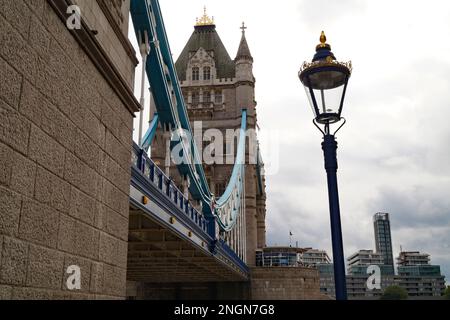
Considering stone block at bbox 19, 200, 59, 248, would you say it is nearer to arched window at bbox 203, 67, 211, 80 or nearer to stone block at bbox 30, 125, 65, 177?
stone block at bbox 30, 125, 65, 177

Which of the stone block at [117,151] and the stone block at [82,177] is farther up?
the stone block at [117,151]

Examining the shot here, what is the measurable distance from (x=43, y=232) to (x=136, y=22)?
26.6 ft

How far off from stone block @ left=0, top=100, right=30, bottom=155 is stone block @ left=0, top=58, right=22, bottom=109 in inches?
2.2

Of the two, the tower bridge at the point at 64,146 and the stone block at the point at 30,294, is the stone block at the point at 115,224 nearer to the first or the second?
the tower bridge at the point at 64,146

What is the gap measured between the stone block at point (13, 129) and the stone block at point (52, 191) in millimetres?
319

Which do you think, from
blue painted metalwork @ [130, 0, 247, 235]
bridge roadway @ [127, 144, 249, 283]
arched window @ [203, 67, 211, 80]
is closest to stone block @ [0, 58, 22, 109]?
bridge roadway @ [127, 144, 249, 283]

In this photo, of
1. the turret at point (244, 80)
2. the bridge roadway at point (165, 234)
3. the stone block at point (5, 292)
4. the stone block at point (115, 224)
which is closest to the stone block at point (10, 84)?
the stone block at point (5, 292)

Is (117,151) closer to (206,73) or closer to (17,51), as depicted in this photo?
(17,51)

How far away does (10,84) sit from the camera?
360 cm

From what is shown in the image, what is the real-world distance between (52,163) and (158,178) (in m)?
9.11

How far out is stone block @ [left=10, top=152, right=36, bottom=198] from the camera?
11.9 feet

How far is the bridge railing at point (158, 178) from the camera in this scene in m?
11.1

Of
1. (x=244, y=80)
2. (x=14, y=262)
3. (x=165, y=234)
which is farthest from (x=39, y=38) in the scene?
(x=244, y=80)

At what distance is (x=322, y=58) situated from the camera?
4.72 m
